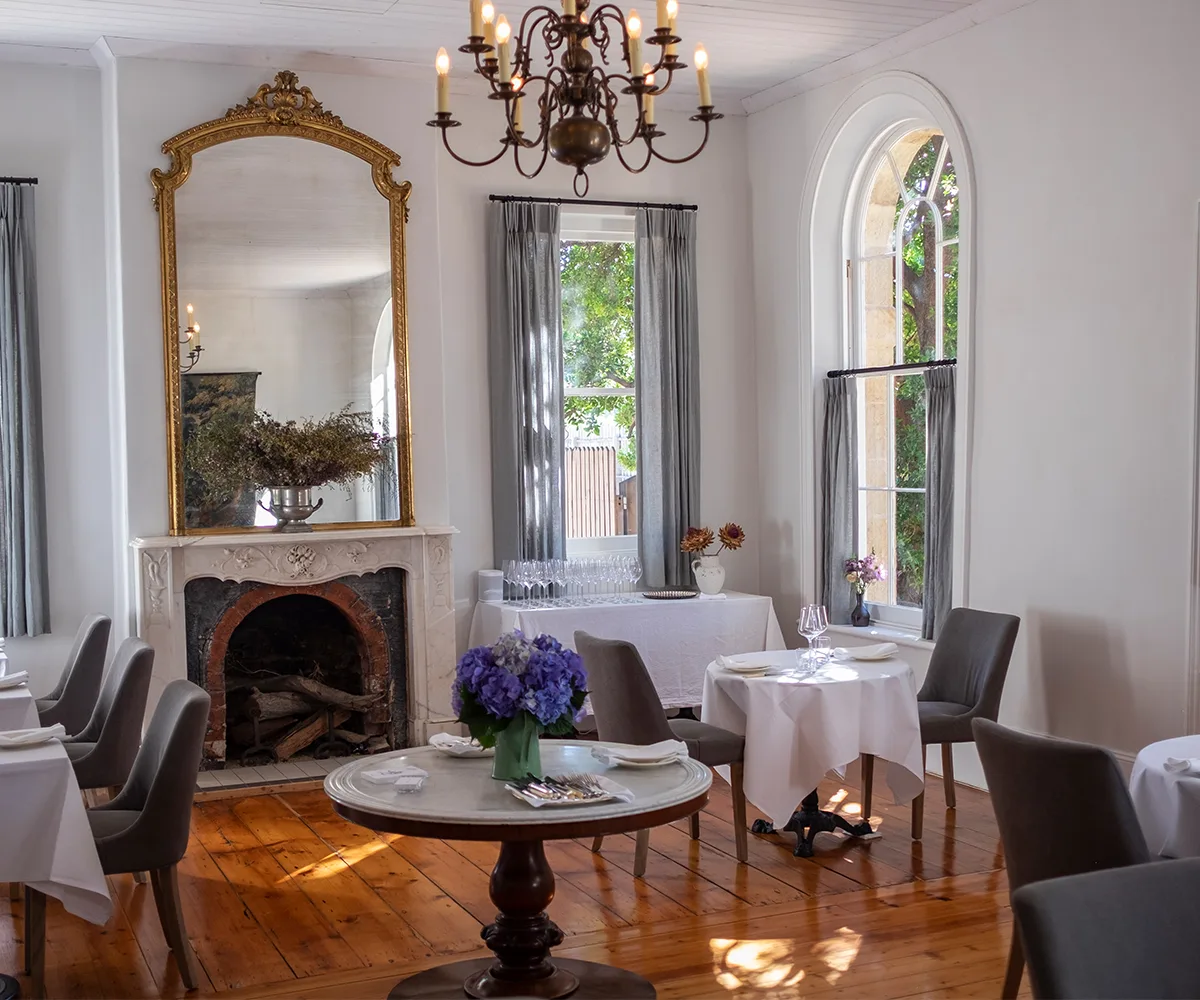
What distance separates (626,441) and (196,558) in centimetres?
263

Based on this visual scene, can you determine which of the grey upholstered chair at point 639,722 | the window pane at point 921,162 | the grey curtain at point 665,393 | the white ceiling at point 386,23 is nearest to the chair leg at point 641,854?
the grey upholstered chair at point 639,722

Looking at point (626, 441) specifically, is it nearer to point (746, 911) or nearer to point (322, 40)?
point (322, 40)

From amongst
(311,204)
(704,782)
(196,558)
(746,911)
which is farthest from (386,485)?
(704,782)

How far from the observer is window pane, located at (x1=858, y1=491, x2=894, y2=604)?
7379 mm

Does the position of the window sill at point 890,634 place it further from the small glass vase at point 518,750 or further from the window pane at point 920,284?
the small glass vase at point 518,750

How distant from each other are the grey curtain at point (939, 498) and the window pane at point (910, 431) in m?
0.32

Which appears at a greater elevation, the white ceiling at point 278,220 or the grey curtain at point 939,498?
the white ceiling at point 278,220

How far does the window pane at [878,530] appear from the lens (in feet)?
24.2

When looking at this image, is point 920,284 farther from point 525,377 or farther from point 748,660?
point 748,660

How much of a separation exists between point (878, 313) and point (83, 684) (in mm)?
4467

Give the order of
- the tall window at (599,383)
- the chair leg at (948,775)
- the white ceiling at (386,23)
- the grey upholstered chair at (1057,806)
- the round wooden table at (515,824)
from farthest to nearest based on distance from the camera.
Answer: the tall window at (599,383)
the white ceiling at (386,23)
the chair leg at (948,775)
the round wooden table at (515,824)
the grey upholstered chair at (1057,806)

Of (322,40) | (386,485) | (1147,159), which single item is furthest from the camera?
(386,485)

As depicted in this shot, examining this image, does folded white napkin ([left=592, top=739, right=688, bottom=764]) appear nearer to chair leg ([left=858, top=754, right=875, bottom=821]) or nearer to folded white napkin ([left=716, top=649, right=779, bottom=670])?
folded white napkin ([left=716, top=649, right=779, bottom=670])

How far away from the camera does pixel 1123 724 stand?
18.5 feet
